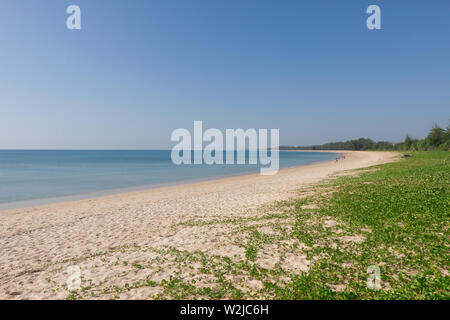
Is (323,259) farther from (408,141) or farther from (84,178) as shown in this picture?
(408,141)

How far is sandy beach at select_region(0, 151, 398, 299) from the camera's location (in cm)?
725

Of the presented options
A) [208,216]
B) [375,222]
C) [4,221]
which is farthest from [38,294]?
[4,221]

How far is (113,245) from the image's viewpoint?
10.8m

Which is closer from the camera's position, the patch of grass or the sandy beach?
the patch of grass

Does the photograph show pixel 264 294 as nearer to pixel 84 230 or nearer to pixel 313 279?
pixel 313 279

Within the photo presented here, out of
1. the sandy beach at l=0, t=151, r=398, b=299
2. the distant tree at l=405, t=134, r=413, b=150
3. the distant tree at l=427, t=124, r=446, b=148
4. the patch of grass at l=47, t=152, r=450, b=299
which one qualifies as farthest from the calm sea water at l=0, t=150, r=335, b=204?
the distant tree at l=405, t=134, r=413, b=150

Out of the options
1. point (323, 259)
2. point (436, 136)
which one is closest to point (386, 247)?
point (323, 259)

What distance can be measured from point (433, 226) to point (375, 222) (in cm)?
198

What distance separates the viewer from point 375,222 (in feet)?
34.5

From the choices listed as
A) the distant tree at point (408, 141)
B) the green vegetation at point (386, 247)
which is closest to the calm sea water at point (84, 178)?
the green vegetation at point (386, 247)

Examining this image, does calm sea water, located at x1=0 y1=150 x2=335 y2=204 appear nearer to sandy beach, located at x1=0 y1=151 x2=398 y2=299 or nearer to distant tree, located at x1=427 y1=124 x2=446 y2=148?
sandy beach, located at x1=0 y1=151 x2=398 y2=299

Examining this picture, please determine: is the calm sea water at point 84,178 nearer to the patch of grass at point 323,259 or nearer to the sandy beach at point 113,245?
the sandy beach at point 113,245

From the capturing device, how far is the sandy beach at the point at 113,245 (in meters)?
7.25
